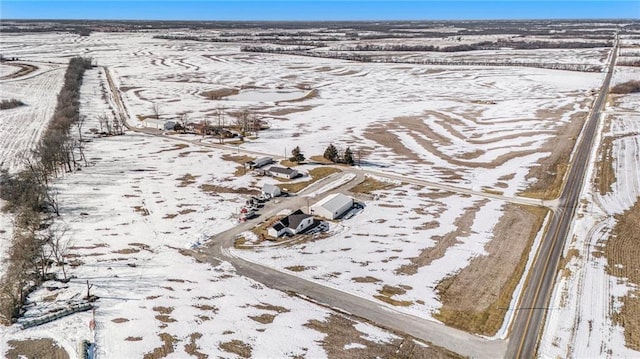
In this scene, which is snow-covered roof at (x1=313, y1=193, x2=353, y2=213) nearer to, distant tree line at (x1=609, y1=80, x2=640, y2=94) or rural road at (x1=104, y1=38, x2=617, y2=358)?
rural road at (x1=104, y1=38, x2=617, y2=358)

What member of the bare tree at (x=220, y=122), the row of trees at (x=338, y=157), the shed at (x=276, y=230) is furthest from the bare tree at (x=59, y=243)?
the row of trees at (x=338, y=157)

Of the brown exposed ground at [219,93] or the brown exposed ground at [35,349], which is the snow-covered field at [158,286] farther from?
the brown exposed ground at [219,93]

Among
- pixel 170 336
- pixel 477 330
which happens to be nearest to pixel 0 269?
pixel 170 336

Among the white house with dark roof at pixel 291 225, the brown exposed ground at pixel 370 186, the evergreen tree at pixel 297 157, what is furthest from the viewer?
the evergreen tree at pixel 297 157

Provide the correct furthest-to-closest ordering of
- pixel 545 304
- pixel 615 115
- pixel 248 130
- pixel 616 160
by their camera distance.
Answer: pixel 615 115 → pixel 248 130 → pixel 616 160 → pixel 545 304

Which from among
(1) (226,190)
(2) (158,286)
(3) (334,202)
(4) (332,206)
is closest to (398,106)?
(1) (226,190)

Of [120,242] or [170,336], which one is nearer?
[170,336]

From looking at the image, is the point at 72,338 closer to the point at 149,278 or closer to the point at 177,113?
the point at 149,278
